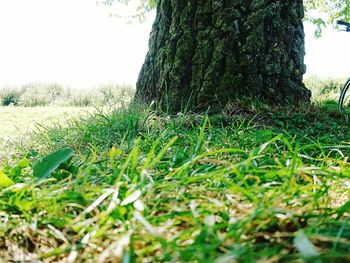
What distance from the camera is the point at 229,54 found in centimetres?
290

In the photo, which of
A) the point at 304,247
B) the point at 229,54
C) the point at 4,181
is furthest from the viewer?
the point at 229,54

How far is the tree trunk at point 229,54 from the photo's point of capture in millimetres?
2898

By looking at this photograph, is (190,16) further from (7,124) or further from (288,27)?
(7,124)

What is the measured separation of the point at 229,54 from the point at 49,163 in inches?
79.5

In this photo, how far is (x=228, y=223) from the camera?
799 mm

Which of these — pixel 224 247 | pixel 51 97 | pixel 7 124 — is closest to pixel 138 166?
pixel 224 247

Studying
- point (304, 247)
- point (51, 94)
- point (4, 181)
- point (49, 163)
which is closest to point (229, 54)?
point (49, 163)

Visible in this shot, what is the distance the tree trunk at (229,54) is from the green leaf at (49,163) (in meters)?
1.63

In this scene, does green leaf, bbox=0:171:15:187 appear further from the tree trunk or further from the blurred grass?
the blurred grass

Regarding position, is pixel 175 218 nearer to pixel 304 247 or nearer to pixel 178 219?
pixel 178 219

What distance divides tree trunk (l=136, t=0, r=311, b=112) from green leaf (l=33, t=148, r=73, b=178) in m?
1.63

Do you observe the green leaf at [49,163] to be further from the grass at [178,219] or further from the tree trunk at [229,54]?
the tree trunk at [229,54]

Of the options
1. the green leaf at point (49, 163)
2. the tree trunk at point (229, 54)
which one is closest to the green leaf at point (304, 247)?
the green leaf at point (49, 163)

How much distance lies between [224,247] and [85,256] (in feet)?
0.99
